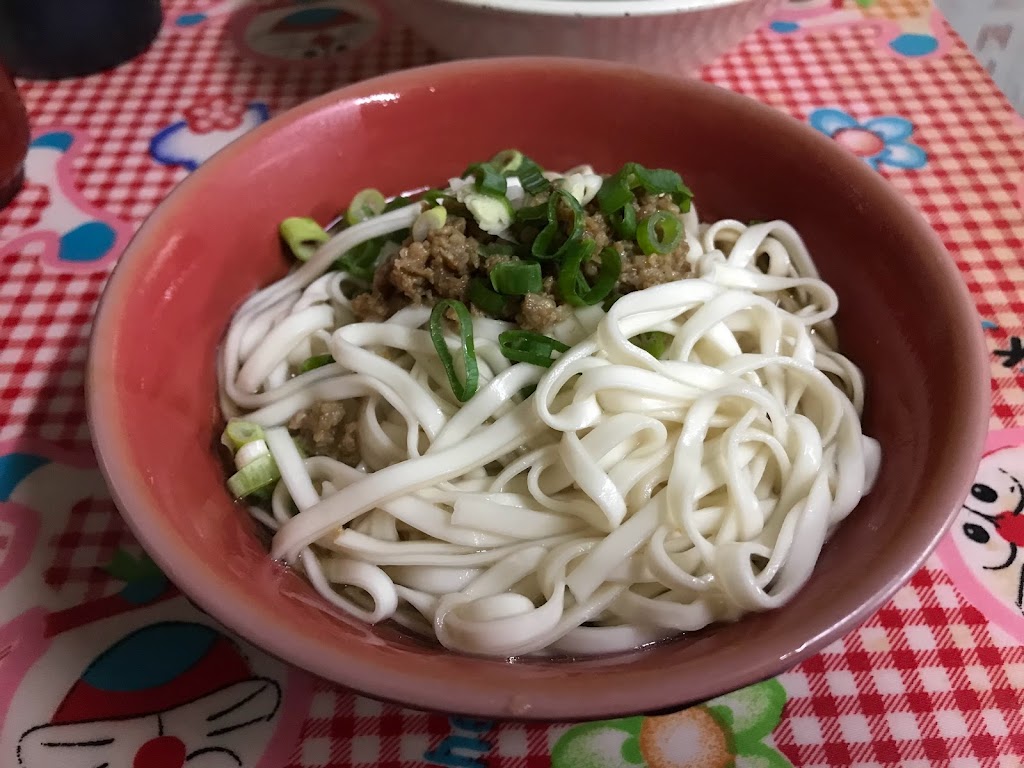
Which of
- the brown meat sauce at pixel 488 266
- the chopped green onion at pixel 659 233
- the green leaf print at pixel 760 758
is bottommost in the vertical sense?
the green leaf print at pixel 760 758

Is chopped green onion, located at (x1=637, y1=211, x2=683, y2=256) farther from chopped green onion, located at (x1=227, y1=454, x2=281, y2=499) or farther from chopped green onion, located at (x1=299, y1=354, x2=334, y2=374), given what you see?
chopped green onion, located at (x1=227, y1=454, x2=281, y2=499)

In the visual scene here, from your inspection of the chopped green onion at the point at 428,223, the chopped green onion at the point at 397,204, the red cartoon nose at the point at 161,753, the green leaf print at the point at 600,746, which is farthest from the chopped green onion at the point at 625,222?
the red cartoon nose at the point at 161,753

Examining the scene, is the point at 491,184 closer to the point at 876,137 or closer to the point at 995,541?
the point at 995,541

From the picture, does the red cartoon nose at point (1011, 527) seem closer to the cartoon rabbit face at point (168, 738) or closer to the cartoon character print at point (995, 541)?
the cartoon character print at point (995, 541)

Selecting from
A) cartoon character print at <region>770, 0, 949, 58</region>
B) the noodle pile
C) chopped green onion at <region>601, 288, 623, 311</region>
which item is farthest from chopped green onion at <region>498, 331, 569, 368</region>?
cartoon character print at <region>770, 0, 949, 58</region>

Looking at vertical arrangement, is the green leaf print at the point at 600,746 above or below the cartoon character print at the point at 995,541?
below

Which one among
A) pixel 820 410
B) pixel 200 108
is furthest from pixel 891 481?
pixel 200 108

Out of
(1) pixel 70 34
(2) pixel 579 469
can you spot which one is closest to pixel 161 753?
(2) pixel 579 469
